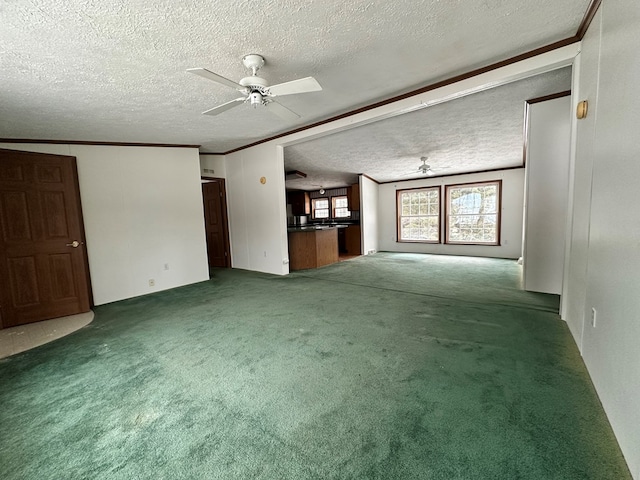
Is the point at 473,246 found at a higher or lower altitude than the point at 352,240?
lower

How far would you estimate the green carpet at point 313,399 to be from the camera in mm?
1253

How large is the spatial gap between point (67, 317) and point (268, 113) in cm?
383

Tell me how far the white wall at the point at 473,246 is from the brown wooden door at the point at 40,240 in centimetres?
742

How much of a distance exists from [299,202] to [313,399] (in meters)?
8.71

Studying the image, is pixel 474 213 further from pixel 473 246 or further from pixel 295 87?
pixel 295 87

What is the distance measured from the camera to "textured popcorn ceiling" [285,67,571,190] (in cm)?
329

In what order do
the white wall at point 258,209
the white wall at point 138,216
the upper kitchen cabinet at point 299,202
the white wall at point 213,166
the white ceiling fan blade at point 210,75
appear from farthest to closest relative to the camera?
the upper kitchen cabinet at point 299,202 → the white wall at point 213,166 → the white wall at point 258,209 → the white wall at point 138,216 → the white ceiling fan blade at point 210,75

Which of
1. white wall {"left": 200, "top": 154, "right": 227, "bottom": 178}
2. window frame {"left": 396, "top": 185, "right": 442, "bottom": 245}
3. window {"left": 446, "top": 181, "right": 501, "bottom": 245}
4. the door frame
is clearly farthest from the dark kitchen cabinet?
white wall {"left": 200, "top": 154, "right": 227, "bottom": 178}

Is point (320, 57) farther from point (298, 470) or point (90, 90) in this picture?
point (298, 470)

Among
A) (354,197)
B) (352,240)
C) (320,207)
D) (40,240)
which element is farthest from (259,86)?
(320,207)

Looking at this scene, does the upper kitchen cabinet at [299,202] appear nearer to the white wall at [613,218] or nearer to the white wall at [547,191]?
the white wall at [547,191]

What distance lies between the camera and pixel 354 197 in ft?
25.9

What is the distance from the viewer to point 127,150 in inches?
166

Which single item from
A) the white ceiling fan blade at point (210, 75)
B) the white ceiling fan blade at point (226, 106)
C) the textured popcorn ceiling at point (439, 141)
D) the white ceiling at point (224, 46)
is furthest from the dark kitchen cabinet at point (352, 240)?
the white ceiling fan blade at point (210, 75)
